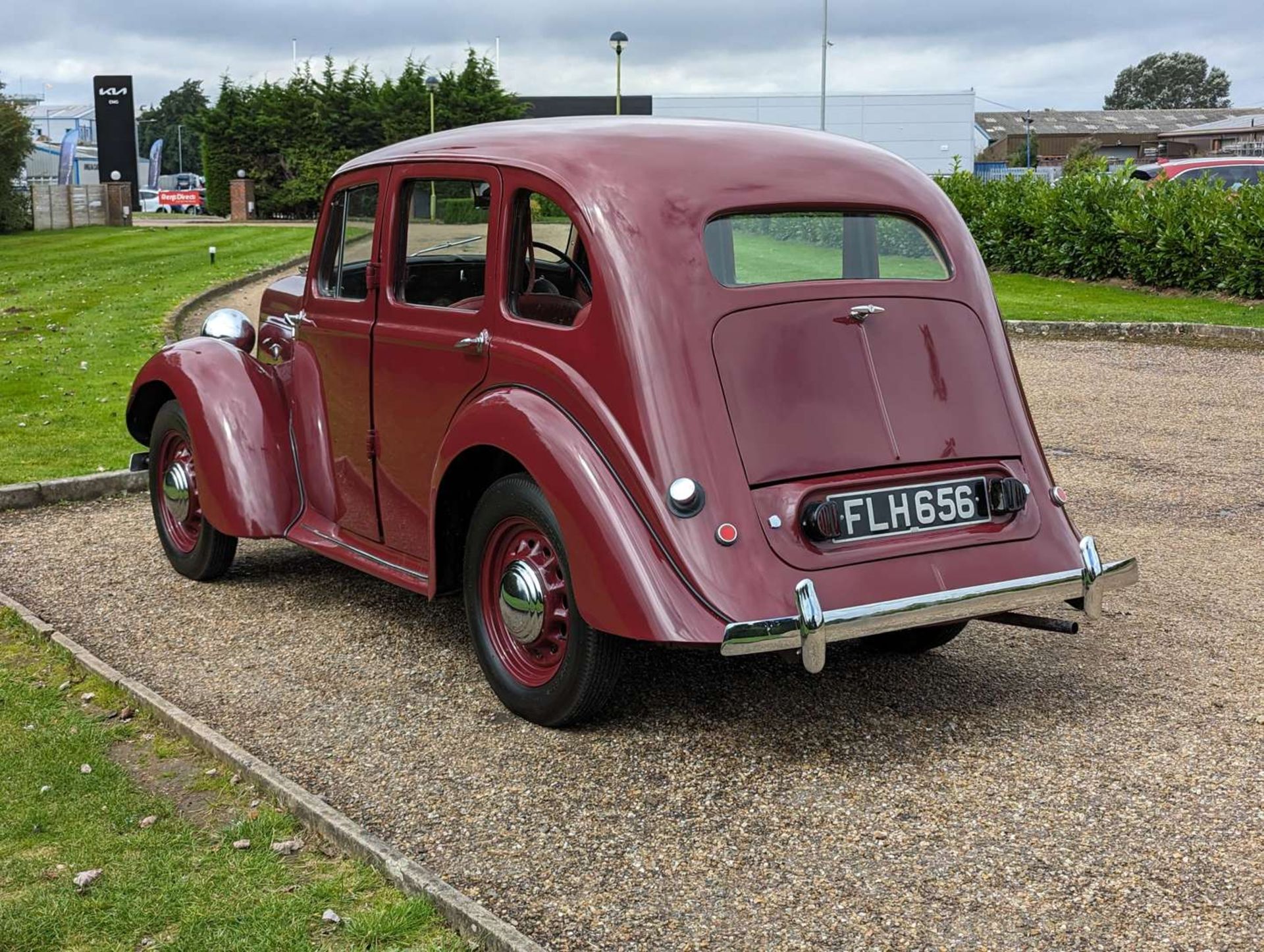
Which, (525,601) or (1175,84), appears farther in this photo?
(1175,84)

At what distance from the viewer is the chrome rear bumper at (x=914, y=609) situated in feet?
13.1

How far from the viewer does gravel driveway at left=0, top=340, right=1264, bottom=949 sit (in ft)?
11.4

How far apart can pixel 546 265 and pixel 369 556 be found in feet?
4.94

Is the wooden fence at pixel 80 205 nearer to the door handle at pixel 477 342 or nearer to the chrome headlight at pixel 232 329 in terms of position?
the chrome headlight at pixel 232 329

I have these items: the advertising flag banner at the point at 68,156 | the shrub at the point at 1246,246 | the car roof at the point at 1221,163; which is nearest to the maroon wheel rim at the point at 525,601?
the shrub at the point at 1246,246

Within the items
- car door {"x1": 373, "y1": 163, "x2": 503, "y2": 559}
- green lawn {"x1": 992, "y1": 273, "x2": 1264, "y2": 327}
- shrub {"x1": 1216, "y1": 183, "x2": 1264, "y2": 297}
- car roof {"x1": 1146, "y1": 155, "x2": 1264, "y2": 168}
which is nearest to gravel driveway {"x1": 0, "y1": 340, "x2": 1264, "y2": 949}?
car door {"x1": 373, "y1": 163, "x2": 503, "y2": 559}

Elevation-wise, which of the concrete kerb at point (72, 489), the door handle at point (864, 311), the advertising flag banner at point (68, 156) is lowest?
the concrete kerb at point (72, 489)

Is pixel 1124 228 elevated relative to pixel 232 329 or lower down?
elevated

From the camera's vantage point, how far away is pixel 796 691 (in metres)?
Result: 5.02

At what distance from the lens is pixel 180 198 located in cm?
6134

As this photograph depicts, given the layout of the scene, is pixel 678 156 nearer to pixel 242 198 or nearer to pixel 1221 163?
pixel 1221 163

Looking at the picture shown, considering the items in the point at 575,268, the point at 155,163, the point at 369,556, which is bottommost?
the point at 369,556

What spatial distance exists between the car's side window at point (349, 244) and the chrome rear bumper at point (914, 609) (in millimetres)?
2487

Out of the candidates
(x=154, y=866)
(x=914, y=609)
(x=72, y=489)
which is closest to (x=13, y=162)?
(x=72, y=489)
